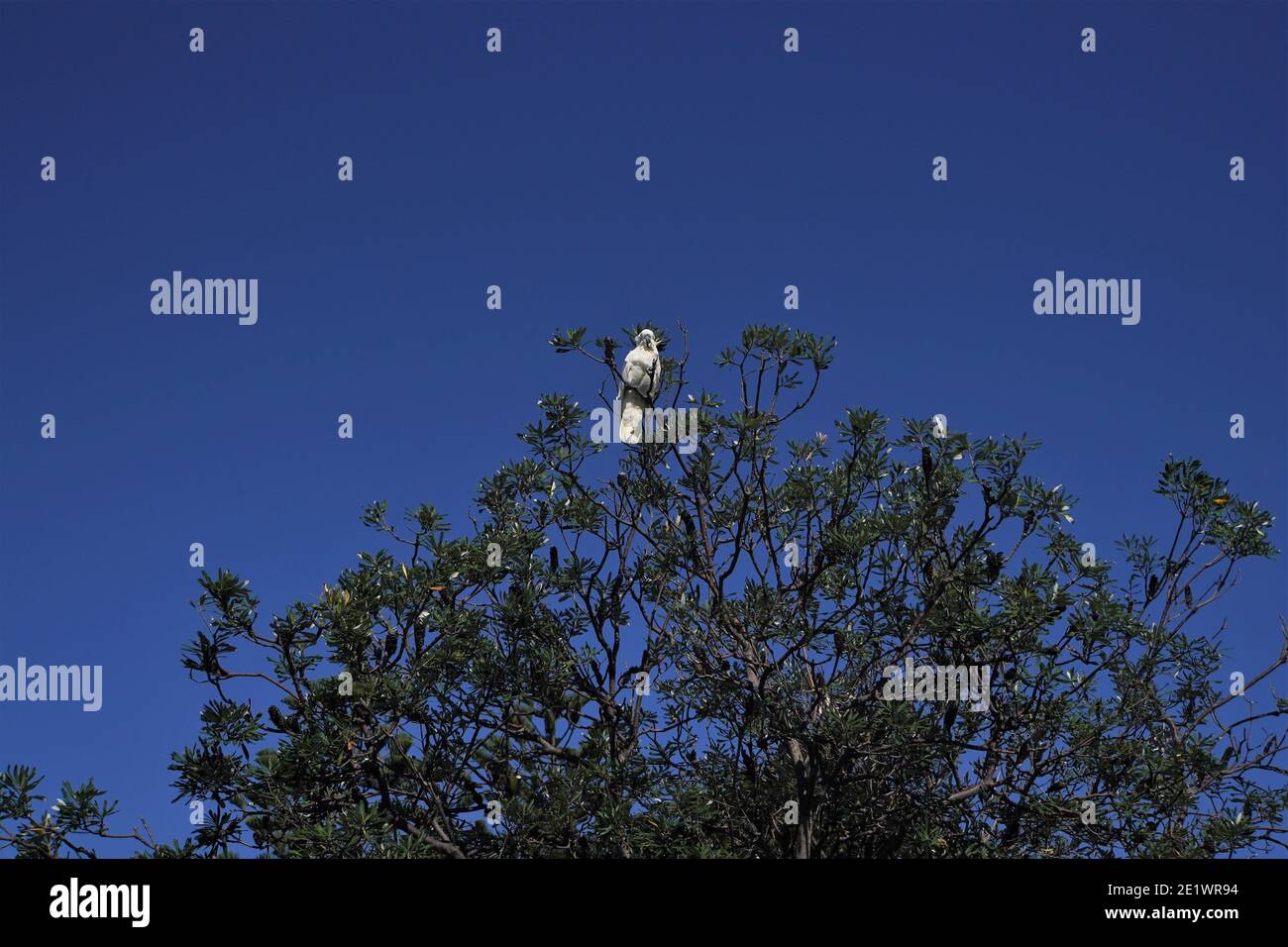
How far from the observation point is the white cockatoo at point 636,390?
329 inches

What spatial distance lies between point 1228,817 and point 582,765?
380 centimetres

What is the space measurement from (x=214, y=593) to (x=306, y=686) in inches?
30.7

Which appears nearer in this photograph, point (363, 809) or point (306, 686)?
point (363, 809)

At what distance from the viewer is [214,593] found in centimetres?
756

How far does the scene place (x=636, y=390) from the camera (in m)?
8.37

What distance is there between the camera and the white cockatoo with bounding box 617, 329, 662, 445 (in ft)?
27.4

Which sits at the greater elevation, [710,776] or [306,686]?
[306,686]

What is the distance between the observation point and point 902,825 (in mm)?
7898

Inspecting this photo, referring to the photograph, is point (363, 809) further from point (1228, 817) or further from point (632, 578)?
point (1228, 817)
